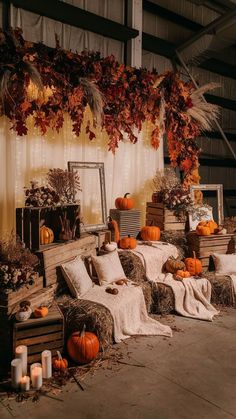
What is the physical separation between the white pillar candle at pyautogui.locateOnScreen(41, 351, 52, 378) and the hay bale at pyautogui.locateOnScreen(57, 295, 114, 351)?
0.51 metres

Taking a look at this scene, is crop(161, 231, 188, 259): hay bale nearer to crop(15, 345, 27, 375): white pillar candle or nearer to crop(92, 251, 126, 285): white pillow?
crop(92, 251, 126, 285): white pillow

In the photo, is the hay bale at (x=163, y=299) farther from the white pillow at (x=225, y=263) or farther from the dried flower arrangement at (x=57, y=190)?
the dried flower arrangement at (x=57, y=190)

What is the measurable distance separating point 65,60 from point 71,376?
10.3 feet

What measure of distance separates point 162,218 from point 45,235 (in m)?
1.90

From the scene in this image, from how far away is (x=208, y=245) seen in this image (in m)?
4.77

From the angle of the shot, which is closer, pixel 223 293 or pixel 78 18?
pixel 223 293

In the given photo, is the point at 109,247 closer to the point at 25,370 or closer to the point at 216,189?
the point at 25,370

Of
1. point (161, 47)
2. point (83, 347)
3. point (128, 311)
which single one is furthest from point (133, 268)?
point (161, 47)

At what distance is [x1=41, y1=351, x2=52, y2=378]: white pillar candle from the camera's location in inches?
105

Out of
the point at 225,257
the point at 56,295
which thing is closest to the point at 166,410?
the point at 56,295

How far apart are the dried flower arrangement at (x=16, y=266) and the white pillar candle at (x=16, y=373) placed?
598 millimetres

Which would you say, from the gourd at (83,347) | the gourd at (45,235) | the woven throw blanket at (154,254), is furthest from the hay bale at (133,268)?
the gourd at (83,347)

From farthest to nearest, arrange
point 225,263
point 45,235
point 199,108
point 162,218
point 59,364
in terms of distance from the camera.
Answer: point 199,108 < point 162,218 < point 225,263 < point 45,235 < point 59,364

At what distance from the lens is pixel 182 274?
4316mm
